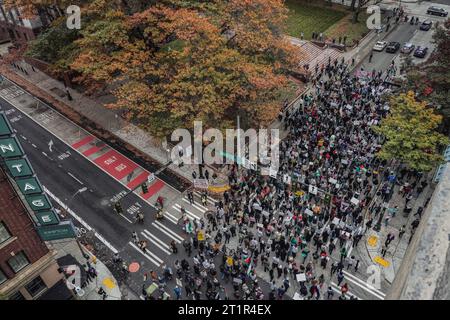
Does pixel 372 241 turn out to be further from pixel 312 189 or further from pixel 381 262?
pixel 312 189

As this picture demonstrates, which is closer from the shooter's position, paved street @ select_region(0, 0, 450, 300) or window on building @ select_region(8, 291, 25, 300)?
window on building @ select_region(8, 291, 25, 300)

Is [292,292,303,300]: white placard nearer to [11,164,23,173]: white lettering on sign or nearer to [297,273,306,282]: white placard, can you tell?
[297,273,306,282]: white placard

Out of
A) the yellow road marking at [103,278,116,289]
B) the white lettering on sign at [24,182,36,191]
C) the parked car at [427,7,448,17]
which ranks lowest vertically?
the yellow road marking at [103,278,116,289]

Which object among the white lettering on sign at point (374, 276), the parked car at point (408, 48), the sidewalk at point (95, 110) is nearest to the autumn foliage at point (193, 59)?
the sidewalk at point (95, 110)

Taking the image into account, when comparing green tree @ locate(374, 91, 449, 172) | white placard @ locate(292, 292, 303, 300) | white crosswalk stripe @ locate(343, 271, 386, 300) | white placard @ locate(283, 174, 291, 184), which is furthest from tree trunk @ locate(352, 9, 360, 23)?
white placard @ locate(292, 292, 303, 300)

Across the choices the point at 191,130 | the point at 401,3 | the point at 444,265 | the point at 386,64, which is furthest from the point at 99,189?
the point at 401,3

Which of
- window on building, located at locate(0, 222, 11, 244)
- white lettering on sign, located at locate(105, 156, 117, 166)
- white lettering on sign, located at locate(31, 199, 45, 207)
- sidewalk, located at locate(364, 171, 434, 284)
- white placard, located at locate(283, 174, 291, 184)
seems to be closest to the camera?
window on building, located at locate(0, 222, 11, 244)
